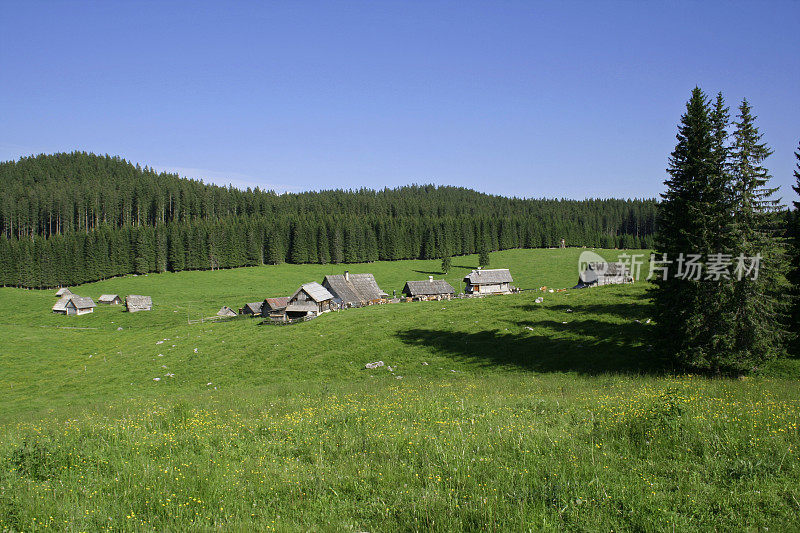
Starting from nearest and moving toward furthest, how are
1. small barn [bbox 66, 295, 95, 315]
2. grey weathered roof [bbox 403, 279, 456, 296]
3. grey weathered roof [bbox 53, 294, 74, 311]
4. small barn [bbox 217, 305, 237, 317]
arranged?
small barn [bbox 217, 305, 237, 317] < grey weathered roof [bbox 403, 279, 456, 296] < small barn [bbox 66, 295, 95, 315] < grey weathered roof [bbox 53, 294, 74, 311]

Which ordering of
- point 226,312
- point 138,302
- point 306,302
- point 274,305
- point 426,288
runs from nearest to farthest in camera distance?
point 306,302, point 274,305, point 226,312, point 138,302, point 426,288

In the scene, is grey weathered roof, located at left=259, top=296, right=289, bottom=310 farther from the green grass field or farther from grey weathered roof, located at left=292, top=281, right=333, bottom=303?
the green grass field

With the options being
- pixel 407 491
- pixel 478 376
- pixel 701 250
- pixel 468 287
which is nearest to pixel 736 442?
pixel 407 491

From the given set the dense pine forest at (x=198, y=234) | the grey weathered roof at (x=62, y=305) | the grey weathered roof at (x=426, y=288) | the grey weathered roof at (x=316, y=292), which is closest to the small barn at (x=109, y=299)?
the grey weathered roof at (x=62, y=305)

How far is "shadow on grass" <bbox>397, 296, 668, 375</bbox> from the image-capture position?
88.1 ft

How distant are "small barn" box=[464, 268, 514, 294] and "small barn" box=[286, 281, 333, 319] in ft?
109

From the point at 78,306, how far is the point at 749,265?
104796 millimetres

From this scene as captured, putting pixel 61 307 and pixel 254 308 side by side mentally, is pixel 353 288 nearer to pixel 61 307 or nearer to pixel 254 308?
pixel 254 308

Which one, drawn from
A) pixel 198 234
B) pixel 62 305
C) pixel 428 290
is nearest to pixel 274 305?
pixel 428 290

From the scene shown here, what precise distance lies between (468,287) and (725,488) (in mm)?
84082

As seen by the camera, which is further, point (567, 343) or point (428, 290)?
point (428, 290)

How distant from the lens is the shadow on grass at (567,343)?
26.8 metres

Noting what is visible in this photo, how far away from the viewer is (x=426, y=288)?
285 feet

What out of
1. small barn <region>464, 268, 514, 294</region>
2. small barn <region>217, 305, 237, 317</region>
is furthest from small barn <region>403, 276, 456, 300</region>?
small barn <region>217, 305, 237, 317</region>
